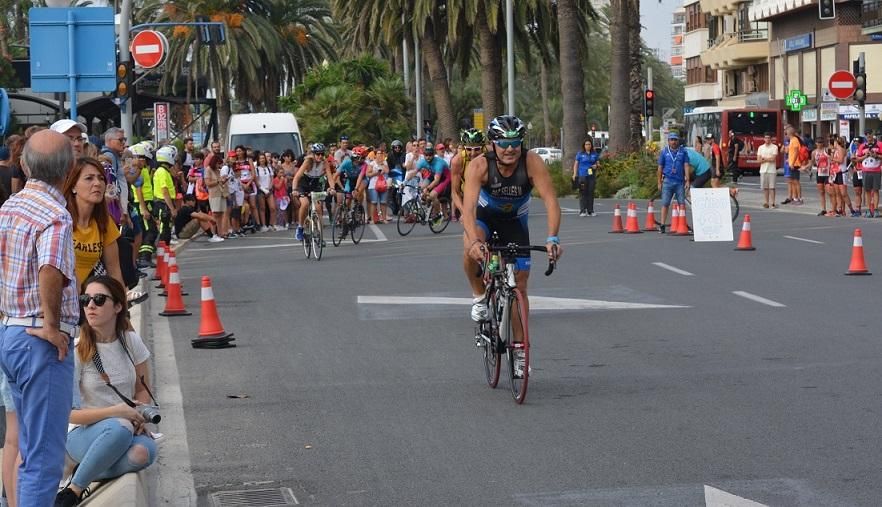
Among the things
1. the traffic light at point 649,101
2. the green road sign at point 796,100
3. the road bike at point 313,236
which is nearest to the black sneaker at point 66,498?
the road bike at point 313,236

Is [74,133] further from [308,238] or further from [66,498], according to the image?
[308,238]

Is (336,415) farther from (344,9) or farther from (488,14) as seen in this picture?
(344,9)

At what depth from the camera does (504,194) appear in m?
10.4

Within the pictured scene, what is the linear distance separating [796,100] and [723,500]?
68717 mm

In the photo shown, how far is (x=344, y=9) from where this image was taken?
54.2m

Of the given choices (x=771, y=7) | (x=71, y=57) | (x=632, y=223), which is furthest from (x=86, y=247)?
(x=771, y=7)

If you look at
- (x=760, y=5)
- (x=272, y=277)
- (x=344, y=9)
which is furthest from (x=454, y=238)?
(x=760, y=5)

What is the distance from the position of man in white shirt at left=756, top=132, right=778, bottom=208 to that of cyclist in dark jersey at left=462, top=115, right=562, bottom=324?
989 inches

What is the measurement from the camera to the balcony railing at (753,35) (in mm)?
86125

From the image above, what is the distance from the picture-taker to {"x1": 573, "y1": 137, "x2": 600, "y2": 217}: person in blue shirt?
1312 inches

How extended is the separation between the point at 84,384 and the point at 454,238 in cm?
2064

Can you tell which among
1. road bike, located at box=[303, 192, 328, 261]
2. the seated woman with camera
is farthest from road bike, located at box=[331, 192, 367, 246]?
the seated woman with camera

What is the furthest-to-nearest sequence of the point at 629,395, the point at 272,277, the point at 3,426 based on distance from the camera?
the point at 272,277
the point at 629,395
the point at 3,426

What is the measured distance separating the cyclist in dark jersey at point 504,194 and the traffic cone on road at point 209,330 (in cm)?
321
